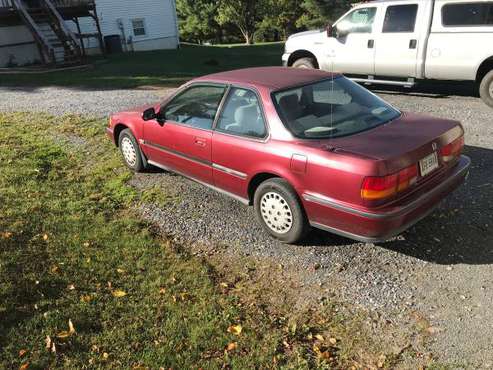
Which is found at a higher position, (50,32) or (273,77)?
(50,32)

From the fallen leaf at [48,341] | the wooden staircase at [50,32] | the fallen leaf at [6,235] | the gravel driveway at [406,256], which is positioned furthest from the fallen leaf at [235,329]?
the wooden staircase at [50,32]

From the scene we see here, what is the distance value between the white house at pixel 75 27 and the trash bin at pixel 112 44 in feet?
0.69

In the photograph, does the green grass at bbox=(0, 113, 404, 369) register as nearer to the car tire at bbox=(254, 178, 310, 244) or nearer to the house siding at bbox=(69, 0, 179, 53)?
the car tire at bbox=(254, 178, 310, 244)

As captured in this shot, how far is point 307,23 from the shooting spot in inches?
1491

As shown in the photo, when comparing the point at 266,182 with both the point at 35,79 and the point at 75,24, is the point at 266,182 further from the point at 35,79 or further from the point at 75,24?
the point at 75,24

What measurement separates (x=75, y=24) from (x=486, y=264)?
21.6 metres

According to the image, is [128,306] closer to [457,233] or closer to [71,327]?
[71,327]

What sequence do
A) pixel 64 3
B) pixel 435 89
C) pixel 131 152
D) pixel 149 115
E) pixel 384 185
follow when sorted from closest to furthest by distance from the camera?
pixel 384 185 < pixel 149 115 < pixel 131 152 < pixel 435 89 < pixel 64 3

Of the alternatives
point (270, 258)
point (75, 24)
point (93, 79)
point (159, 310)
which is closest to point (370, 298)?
point (270, 258)

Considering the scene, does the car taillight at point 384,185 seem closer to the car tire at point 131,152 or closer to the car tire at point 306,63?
the car tire at point 131,152

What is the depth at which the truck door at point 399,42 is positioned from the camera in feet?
29.5

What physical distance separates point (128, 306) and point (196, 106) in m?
2.33

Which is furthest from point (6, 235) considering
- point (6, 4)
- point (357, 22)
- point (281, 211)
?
point (6, 4)

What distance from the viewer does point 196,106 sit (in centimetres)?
500
